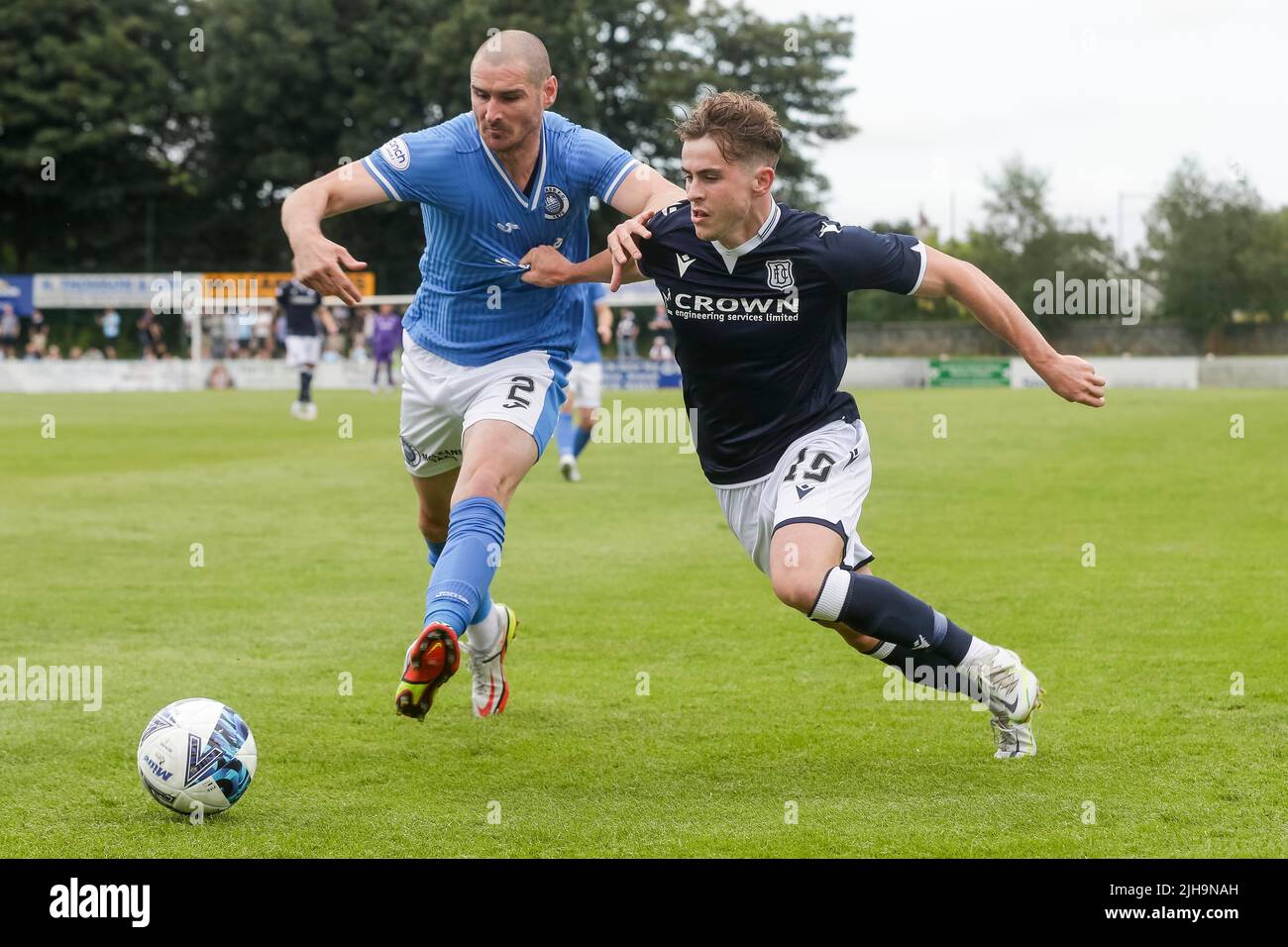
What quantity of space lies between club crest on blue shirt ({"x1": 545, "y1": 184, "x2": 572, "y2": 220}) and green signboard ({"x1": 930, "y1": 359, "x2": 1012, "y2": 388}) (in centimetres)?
3567

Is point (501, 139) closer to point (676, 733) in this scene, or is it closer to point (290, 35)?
point (676, 733)

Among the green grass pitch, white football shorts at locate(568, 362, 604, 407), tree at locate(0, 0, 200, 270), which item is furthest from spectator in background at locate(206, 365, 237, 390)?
Answer: white football shorts at locate(568, 362, 604, 407)

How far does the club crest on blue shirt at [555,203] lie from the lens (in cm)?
648

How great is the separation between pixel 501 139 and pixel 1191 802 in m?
3.47

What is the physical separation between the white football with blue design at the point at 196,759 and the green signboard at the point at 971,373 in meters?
37.3

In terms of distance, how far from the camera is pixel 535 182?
21.2 feet

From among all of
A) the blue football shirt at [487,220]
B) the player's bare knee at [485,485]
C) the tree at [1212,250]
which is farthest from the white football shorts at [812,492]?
the tree at [1212,250]

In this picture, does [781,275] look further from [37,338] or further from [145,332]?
[145,332]

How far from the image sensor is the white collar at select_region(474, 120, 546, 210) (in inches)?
252

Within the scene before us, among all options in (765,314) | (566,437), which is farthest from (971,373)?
(765,314)

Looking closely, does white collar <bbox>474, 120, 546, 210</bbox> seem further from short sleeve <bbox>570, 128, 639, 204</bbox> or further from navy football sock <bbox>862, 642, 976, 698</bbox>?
navy football sock <bbox>862, 642, 976, 698</bbox>

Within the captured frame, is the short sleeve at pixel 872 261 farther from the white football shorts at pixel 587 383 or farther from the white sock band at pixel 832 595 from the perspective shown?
the white football shorts at pixel 587 383

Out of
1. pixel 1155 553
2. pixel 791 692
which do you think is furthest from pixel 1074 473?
pixel 791 692

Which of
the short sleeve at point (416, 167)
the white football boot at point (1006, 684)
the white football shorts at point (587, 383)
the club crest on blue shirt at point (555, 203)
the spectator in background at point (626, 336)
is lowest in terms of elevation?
the white football boot at point (1006, 684)
